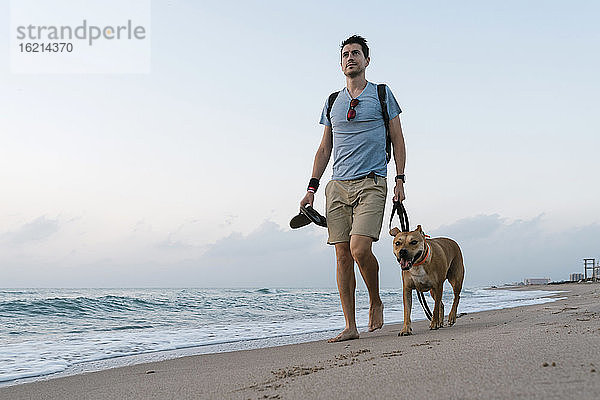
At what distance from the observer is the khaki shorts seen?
4.07 m

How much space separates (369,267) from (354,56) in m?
1.65

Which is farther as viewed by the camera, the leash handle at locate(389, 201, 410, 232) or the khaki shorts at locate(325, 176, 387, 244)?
the leash handle at locate(389, 201, 410, 232)

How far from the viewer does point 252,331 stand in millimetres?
6566

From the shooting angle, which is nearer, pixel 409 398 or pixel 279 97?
pixel 409 398

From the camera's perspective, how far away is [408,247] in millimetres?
4371

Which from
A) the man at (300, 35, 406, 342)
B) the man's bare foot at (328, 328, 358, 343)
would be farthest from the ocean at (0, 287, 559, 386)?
the man at (300, 35, 406, 342)

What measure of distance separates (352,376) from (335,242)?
2.26 meters

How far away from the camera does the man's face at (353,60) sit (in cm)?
438

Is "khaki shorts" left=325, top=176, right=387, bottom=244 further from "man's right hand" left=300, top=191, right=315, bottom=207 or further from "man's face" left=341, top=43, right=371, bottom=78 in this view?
"man's face" left=341, top=43, right=371, bottom=78

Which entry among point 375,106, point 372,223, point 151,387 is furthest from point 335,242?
point 151,387

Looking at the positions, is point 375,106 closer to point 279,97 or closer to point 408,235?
point 408,235

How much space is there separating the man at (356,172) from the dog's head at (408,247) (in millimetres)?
250

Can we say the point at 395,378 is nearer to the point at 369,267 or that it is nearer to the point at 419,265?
the point at 369,267

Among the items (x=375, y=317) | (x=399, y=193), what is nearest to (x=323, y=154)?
(x=399, y=193)
